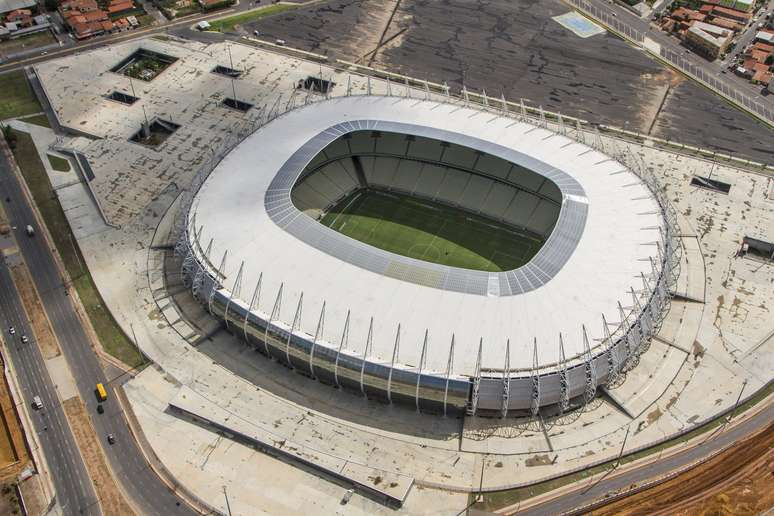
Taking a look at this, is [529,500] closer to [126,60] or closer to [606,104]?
[606,104]

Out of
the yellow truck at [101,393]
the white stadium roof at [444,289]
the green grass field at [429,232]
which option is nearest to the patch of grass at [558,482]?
the white stadium roof at [444,289]

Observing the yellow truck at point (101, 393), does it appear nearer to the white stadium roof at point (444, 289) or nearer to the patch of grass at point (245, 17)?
the white stadium roof at point (444, 289)

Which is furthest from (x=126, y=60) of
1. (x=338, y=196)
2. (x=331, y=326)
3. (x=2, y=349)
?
(x=331, y=326)

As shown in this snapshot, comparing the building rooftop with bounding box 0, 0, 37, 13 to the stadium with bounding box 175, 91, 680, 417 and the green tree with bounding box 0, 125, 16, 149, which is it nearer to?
the green tree with bounding box 0, 125, 16, 149

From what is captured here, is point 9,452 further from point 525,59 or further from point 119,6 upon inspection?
point 525,59

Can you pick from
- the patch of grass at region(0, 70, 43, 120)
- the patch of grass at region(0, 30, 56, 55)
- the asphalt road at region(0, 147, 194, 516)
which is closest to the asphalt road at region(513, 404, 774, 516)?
the asphalt road at region(0, 147, 194, 516)

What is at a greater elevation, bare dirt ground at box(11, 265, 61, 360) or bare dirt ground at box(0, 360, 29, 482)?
bare dirt ground at box(11, 265, 61, 360)
